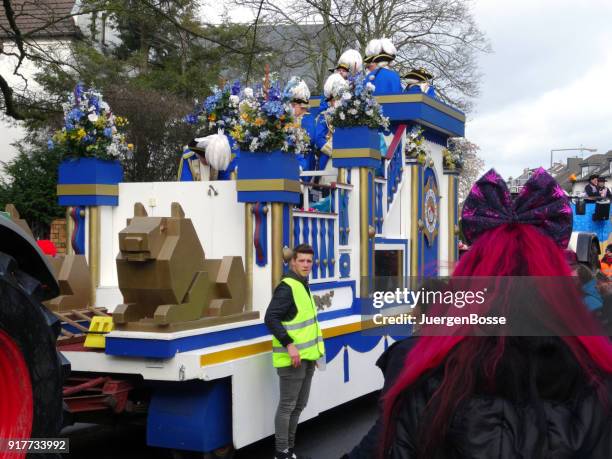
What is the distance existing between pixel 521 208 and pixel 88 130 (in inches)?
Result: 226

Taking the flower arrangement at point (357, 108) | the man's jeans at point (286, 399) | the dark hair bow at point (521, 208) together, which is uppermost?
the flower arrangement at point (357, 108)

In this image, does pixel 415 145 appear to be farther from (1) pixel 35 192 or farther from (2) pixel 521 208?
(1) pixel 35 192

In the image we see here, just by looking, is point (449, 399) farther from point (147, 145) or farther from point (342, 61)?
point (147, 145)

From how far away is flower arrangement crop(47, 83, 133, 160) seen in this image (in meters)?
7.06

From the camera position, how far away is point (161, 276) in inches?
215

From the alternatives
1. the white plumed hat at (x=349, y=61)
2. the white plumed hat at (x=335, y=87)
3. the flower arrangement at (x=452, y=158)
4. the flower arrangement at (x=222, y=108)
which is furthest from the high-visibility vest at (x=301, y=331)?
the flower arrangement at (x=452, y=158)

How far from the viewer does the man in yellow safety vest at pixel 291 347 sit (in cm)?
599

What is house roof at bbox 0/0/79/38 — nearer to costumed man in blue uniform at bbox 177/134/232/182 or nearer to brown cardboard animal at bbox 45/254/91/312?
costumed man in blue uniform at bbox 177/134/232/182

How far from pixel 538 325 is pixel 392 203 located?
7212 mm

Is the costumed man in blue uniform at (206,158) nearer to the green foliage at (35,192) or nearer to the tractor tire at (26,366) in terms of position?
the tractor tire at (26,366)

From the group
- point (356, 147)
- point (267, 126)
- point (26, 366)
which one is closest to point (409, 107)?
point (356, 147)

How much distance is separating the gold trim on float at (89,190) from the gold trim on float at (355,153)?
2177 mm

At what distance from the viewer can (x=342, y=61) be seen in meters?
10.1

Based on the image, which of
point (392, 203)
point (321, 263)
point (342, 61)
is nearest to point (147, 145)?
point (342, 61)
